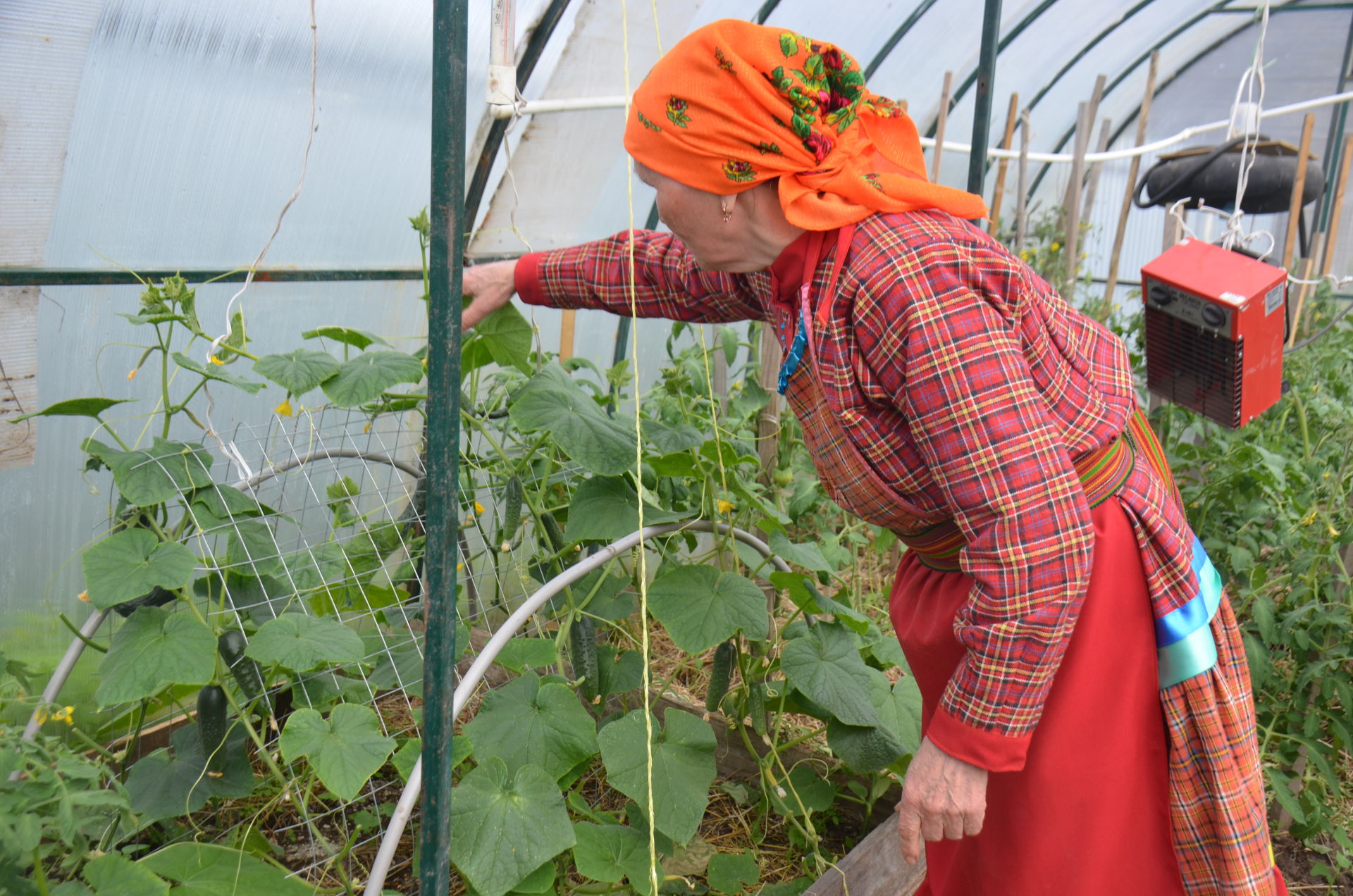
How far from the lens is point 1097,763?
109 centimetres

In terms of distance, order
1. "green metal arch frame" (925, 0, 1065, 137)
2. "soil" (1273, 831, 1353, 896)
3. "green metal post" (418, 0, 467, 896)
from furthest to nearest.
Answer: "green metal arch frame" (925, 0, 1065, 137) < "soil" (1273, 831, 1353, 896) < "green metal post" (418, 0, 467, 896)

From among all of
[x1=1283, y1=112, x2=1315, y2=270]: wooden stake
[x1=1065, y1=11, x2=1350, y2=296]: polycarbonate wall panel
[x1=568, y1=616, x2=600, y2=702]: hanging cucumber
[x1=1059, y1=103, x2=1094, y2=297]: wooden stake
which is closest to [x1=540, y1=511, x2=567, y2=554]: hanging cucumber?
[x1=568, y1=616, x2=600, y2=702]: hanging cucumber

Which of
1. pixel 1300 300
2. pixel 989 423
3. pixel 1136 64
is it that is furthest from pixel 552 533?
pixel 1136 64

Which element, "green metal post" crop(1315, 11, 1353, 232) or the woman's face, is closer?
the woman's face

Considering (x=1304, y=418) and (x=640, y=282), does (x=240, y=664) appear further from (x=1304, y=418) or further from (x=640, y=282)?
(x=1304, y=418)

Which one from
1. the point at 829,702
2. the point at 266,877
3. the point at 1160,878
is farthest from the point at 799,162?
the point at 266,877

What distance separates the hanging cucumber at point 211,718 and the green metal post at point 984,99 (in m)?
1.40

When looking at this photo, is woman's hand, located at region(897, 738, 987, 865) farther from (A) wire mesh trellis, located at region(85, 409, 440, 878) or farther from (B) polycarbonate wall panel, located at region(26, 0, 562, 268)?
(B) polycarbonate wall panel, located at region(26, 0, 562, 268)

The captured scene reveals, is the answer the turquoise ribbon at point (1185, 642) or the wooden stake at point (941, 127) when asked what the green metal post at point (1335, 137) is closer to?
the wooden stake at point (941, 127)

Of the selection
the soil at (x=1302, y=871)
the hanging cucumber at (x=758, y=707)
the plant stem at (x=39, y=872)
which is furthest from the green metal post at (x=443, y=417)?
the soil at (x=1302, y=871)

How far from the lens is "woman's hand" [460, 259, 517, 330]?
1.51 m

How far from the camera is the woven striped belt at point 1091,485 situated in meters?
1.07

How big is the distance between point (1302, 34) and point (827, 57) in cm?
654

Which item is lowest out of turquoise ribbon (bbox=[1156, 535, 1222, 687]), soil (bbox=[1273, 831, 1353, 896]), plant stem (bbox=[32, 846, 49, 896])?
soil (bbox=[1273, 831, 1353, 896])
